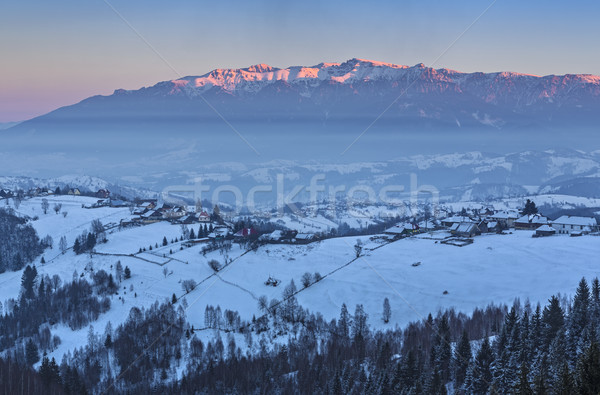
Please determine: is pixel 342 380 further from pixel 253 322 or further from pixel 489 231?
pixel 489 231

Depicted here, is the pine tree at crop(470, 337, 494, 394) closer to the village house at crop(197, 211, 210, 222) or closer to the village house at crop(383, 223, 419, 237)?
the village house at crop(383, 223, 419, 237)

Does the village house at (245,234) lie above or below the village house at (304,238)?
above

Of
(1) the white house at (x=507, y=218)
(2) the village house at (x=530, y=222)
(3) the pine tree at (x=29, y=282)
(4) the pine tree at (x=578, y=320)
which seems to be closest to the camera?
(4) the pine tree at (x=578, y=320)

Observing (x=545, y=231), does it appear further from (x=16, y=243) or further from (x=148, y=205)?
(x=16, y=243)

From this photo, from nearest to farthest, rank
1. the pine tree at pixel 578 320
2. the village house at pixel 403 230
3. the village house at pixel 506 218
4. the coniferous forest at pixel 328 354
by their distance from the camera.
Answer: the pine tree at pixel 578 320 → the coniferous forest at pixel 328 354 → the village house at pixel 403 230 → the village house at pixel 506 218

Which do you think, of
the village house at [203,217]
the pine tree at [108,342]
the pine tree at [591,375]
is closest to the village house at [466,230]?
the village house at [203,217]

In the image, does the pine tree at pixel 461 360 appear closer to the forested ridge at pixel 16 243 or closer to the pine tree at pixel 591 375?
the pine tree at pixel 591 375

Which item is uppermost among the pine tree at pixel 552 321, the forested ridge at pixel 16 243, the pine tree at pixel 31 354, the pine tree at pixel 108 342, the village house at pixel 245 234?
the pine tree at pixel 552 321
